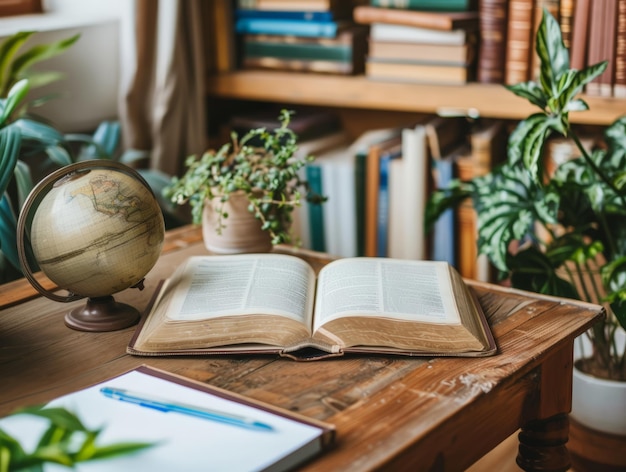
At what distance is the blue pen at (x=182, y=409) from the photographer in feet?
2.70

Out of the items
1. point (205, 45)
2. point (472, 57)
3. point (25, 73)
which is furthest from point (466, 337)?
point (205, 45)

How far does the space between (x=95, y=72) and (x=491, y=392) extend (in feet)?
4.51

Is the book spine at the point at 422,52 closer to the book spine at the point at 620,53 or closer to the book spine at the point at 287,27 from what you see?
the book spine at the point at 287,27

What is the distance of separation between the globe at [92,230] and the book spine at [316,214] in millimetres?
973

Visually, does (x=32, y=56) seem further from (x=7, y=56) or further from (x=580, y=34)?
(x=580, y=34)

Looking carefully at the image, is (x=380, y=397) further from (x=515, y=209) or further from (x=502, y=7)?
(x=502, y=7)

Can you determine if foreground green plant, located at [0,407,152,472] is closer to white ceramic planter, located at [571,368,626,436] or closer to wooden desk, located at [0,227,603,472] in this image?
wooden desk, located at [0,227,603,472]

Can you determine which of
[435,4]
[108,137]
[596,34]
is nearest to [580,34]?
[596,34]

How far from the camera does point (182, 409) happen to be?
856mm

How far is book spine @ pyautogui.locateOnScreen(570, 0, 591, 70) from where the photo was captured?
67.0 inches

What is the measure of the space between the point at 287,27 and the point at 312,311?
114cm

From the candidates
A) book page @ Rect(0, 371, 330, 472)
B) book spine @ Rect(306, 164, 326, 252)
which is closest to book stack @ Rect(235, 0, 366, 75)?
book spine @ Rect(306, 164, 326, 252)

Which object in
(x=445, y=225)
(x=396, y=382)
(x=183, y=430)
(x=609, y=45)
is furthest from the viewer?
(x=445, y=225)

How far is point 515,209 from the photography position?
148cm
